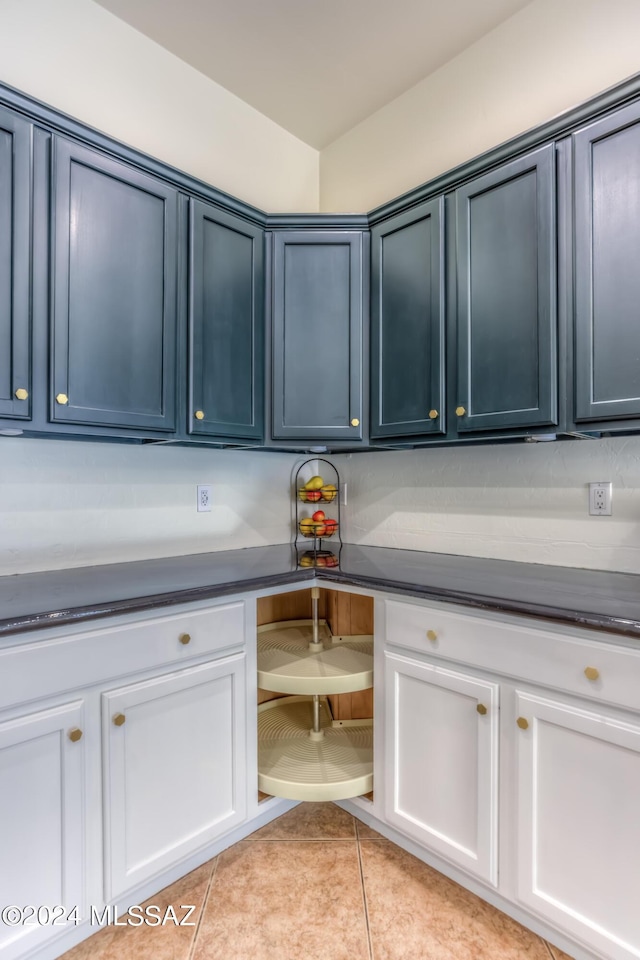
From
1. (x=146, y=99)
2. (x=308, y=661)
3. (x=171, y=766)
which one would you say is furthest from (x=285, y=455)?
(x=146, y=99)

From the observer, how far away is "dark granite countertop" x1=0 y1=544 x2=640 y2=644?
1156mm

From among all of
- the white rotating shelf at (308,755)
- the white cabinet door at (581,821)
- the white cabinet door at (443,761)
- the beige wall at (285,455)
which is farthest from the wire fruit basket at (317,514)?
the white cabinet door at (581,821)

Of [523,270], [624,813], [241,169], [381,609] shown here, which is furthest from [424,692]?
[241,169]

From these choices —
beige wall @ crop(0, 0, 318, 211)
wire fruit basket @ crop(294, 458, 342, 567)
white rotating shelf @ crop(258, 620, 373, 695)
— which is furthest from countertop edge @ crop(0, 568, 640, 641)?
beige wall @ crop(0, 0, 318, 211)

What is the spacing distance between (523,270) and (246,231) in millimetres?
1045

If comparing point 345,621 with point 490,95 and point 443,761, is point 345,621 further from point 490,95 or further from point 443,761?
point 490,95

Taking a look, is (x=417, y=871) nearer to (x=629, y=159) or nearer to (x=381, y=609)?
(x=381, y=609)

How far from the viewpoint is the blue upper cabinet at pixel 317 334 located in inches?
78.4

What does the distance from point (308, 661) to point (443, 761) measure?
0.57m

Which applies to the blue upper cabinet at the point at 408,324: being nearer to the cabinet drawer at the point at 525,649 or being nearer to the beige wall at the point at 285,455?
the beige wall at the point at 285,455

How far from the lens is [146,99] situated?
76.5 inches

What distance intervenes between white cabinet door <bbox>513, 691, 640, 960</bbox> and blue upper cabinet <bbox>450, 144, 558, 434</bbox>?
82 cm

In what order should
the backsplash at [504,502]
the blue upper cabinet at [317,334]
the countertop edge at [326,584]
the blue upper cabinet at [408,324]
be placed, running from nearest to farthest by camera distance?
the countertop edge at [326,584] → the backsplash at [504,502] → the blue upper cabinet at [408,324] → the blue upper cabinet at [317,334]

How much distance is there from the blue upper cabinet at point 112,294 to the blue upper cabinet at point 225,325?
0.09m
